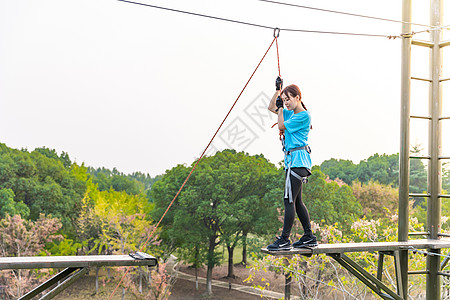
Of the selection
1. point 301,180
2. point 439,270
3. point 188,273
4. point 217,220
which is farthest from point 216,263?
point 301,180

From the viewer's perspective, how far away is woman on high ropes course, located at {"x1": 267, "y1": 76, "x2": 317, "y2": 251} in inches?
141

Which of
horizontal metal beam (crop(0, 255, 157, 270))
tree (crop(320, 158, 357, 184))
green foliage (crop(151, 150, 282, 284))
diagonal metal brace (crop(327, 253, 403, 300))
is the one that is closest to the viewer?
horizontal metal beam (crop(0, 255, 157, 270))

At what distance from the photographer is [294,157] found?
3627 mm

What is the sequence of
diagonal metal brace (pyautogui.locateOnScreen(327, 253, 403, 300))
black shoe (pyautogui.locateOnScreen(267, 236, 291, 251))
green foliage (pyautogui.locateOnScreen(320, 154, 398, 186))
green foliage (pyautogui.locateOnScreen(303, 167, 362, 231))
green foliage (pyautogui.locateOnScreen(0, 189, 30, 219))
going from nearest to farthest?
black shoe (pyautogui.locateOnScreen(267, 236, 291, 251)) < diagonal metal brace (pyautogui.locateOnScreen(327, 253, 403, 300)) < green foliage (pyautogui.locateOnScreen(303, 167, 362, 231)) < green foliage (pyautogui.locateOnScreen(0, 189, 30, 219)) < green foliage (pyautogui.locateOnScreen(320, 154, 398, 186))

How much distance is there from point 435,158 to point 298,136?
2.07 metres

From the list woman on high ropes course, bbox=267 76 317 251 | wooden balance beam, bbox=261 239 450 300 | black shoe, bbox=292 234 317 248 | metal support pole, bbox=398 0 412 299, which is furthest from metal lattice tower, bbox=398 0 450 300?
woman on high ropes course, bbox=267 76 317 251

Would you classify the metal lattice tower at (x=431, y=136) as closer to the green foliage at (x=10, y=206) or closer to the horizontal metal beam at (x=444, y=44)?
the horizontal metal beam at (x=444, y=44)

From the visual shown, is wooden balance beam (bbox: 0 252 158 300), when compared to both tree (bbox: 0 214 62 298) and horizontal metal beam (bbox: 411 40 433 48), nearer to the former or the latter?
horizontal metal beam (bbox: 411 40 433 48)

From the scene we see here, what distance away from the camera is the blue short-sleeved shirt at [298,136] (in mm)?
3615

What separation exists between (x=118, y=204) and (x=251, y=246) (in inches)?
231

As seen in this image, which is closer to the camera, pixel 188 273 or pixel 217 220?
pixel 217 220

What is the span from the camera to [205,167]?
19906 mm

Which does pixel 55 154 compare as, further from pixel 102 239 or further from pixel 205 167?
pixel 205 167

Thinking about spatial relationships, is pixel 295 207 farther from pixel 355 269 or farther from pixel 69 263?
pixel 69 263
